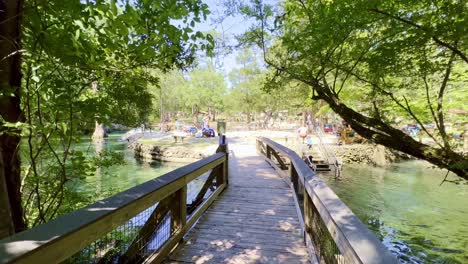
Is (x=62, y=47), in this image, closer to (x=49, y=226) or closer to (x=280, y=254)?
(x=49, y=226)

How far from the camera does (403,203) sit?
34.2ft

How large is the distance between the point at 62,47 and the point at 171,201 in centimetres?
176

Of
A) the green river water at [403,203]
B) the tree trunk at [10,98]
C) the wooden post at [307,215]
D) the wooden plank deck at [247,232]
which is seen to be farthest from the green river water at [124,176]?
the tree trunk at [10,98]

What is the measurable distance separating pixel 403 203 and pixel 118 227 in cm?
1080

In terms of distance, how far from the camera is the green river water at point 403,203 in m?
6.67

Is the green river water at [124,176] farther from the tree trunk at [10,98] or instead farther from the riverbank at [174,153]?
the tree trunk at [10,98]

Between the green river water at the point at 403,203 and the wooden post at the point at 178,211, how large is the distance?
3.94 ft

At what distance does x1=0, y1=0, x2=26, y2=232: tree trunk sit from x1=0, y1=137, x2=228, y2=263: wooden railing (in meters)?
0.39

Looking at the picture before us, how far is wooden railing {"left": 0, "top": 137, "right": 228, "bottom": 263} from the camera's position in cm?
118

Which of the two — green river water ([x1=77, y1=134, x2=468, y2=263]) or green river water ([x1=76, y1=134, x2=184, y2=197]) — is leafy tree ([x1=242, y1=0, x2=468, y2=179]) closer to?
green river water ([x1=77, y1=134, x2=468, y2=263])

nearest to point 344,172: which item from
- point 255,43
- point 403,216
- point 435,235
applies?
point 403,216

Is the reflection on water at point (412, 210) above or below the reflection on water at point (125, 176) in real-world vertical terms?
below

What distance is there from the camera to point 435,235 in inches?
297

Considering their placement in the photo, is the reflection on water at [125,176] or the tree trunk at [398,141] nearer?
the tree trunk at [398,141]
